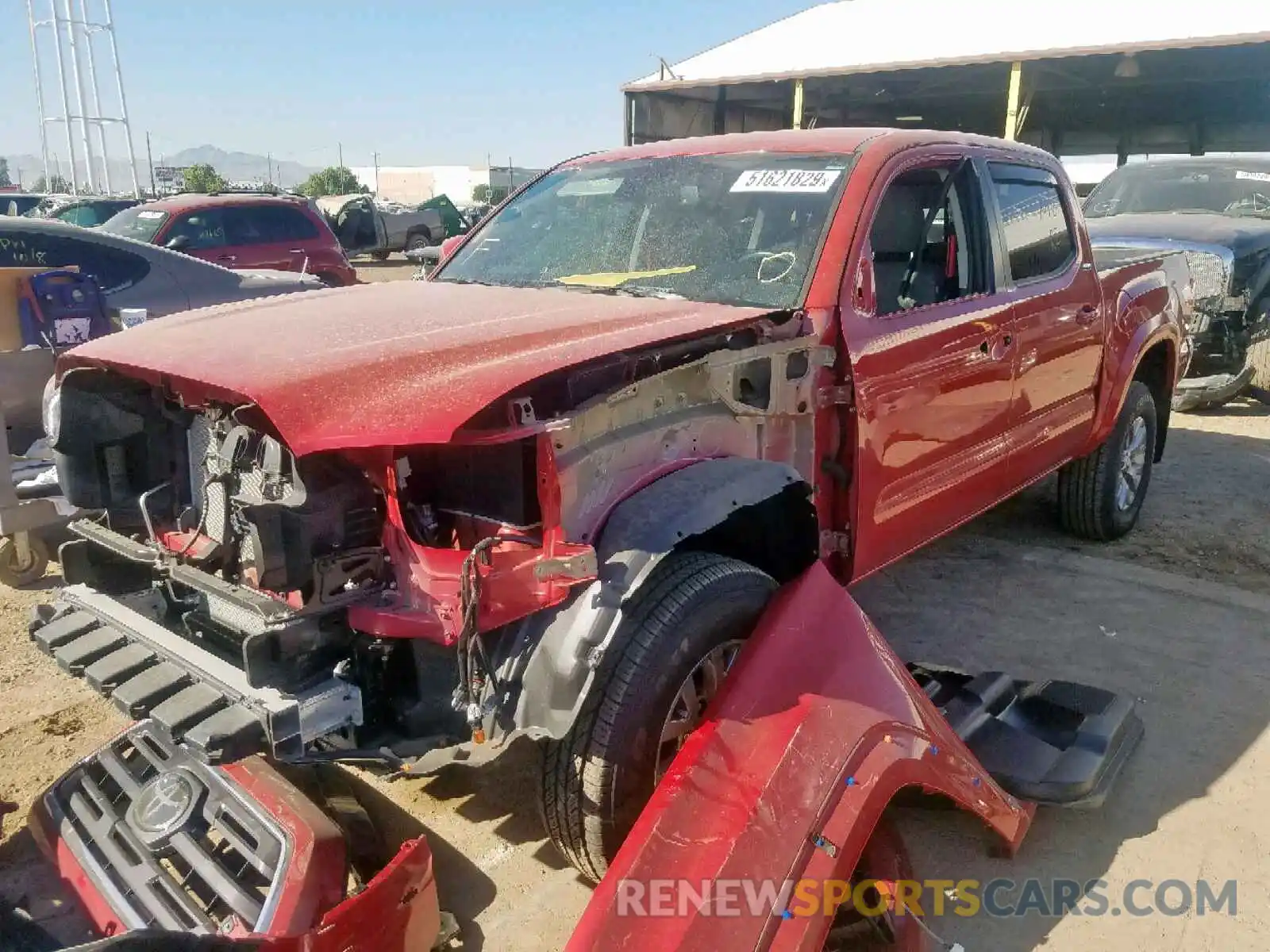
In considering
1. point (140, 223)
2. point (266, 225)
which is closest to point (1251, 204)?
point (266, 225)

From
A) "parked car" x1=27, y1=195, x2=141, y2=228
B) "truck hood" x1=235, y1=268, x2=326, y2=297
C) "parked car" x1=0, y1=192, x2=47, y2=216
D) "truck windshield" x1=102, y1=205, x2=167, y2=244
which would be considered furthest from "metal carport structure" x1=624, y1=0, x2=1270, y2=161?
"truck hood" x1=235, y1=268, x2=326, y2=297

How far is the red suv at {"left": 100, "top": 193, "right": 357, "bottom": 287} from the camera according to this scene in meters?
10.7

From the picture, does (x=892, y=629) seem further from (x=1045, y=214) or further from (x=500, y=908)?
(x=500, y=908)

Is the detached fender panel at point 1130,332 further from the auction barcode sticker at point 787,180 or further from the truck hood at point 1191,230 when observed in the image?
the truck hood at point 1191,230

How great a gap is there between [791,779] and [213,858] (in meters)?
1.38

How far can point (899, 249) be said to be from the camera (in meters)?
3.64

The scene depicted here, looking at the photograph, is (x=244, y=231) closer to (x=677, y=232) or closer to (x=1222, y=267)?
(x=677, y=232)

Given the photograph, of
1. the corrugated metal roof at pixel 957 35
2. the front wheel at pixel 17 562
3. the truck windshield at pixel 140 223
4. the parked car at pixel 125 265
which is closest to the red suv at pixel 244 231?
the truck windshield at pixel 140 223

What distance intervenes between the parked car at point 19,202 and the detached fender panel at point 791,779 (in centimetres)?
1737

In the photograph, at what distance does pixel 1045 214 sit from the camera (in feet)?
14.4

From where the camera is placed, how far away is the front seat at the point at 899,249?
341cm

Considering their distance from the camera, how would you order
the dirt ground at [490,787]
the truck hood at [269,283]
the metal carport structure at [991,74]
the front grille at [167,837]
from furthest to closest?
1. the metal carport structure at [991,74]
2. the truck hood at [269,283]
3. the dirt ground at [490,787]
4. the front grille at [167,837]

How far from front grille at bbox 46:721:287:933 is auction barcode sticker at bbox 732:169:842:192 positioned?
245cm
